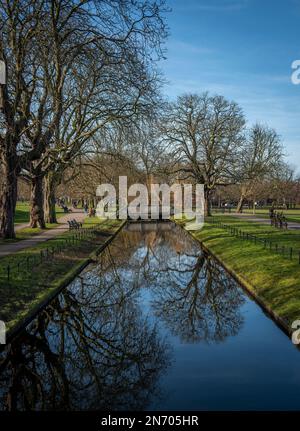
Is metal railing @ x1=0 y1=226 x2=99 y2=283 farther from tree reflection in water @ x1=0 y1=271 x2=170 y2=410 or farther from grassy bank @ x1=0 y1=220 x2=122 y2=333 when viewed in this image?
tree reflection in water @ x1=0 y1=271 x2=170 y2=410

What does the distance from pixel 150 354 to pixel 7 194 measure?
1843 cm

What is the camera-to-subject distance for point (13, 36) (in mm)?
21422

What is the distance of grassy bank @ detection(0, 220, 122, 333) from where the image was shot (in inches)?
540

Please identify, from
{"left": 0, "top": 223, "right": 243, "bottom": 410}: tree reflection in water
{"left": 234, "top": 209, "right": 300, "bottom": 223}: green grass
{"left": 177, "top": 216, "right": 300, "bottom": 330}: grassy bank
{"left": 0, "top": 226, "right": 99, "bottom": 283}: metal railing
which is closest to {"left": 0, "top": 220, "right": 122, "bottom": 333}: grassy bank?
{"left": 0, "top": 226, "right": 99, "bottom": 283}: metal railing

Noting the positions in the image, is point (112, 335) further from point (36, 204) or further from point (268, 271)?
point (36, 204)

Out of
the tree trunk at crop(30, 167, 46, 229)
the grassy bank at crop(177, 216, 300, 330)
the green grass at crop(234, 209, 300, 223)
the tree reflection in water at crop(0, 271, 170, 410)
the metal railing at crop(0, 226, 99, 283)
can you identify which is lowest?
the tree reflection in water at crop(0, 271, 170, 410)

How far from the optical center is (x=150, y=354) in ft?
37.3

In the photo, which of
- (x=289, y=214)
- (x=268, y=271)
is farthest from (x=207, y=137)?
(x=268, y=271)

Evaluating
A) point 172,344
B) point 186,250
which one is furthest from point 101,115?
point 172,344

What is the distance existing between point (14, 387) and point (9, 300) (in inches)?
205

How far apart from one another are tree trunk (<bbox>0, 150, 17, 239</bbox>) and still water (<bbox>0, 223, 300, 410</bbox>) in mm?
9454

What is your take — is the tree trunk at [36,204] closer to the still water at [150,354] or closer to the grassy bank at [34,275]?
the grassy bank at [34,275]
